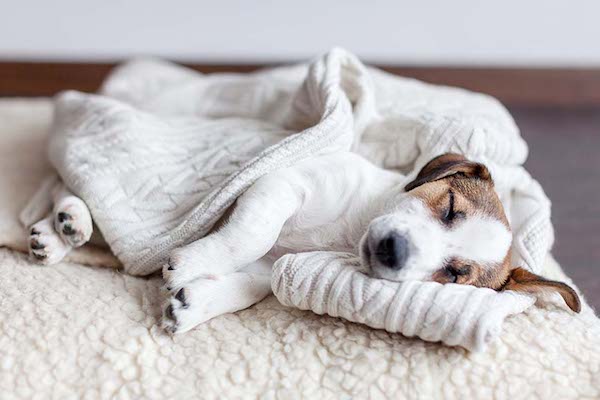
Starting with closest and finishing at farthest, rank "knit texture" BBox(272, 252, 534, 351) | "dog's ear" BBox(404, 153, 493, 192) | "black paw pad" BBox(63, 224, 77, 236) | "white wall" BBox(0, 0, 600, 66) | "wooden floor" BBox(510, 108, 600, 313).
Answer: "knit texture" BBox(272, 252, 534, 351) → "dog's ear" BBox(404, 153, 493, 192) → "black paw pad" BBox(63, 224, 77, 236) → "wooden floor" BBox(510, 108, 600, 313) → "white wall" BBox(0, 0, 600, 66)

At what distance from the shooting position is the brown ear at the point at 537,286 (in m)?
1.49

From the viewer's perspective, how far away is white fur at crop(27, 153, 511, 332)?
147cm

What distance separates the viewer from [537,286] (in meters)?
1.52

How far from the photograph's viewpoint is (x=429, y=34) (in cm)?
357

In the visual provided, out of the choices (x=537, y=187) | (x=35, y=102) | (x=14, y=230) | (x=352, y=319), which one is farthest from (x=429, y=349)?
(x=35, y=102)

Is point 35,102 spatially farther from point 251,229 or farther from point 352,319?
point 352,319

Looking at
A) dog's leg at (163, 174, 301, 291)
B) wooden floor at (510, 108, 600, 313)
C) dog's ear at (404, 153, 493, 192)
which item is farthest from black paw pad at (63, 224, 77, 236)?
wooden floor at (510, 108, 600, 313)

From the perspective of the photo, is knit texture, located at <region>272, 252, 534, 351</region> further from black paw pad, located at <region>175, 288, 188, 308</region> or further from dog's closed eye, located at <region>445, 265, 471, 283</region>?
black paw pad, located at <region>175, 288, 188, 308</region>

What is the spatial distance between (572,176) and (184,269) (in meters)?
2.14

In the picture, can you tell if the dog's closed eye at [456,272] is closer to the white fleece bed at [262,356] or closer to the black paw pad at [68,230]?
the white fleece bed at [262,356]

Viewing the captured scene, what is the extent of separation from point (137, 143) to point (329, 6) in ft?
6.22

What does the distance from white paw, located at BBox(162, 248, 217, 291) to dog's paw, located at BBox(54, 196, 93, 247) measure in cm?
34

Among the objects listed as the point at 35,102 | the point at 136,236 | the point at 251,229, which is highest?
the point at 251,229

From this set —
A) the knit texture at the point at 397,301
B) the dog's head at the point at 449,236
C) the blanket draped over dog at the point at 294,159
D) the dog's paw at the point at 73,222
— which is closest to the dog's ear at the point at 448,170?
the dog's head at the point at 449,236
